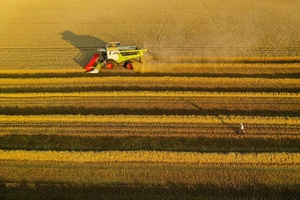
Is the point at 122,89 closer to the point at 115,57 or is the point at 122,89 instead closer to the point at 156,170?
the point at 115,57

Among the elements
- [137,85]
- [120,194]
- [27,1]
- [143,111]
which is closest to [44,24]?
[27,1]

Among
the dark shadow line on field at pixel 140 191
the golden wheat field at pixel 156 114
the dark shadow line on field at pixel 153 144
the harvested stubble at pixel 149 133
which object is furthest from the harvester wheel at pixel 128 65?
the dark shadow line on field at pixel 140 191

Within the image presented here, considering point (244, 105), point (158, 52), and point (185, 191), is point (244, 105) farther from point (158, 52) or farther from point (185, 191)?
point (158, 52)

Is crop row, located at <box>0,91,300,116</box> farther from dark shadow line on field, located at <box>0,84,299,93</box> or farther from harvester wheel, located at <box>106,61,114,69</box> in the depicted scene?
harvester wheel, located at <box>106,61,114,69</box>

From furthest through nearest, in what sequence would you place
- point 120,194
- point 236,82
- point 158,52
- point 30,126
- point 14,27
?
point 14,27 < point 158,52 < point 236,82 < point 30,126 < point 120,194

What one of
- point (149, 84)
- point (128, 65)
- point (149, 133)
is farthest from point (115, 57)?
point (149, 133)

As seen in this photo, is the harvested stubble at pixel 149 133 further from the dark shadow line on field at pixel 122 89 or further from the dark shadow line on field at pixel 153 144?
the dark shadow line on field at pixel 122 89
